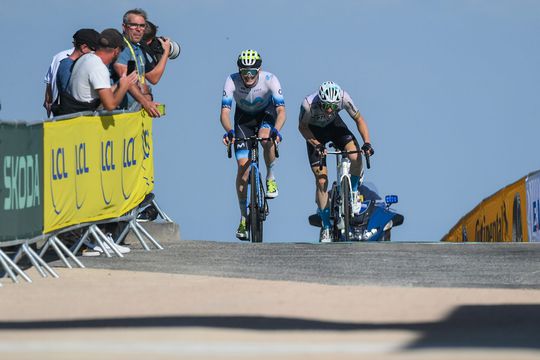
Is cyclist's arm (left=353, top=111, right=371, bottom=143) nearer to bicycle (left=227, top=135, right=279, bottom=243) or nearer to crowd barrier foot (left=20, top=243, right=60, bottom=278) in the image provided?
bicycle (left=227, top=135, right=279, bottom=243)

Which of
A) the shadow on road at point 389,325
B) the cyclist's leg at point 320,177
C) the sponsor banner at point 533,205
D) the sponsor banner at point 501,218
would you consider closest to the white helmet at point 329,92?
the cyclist's leg at point 320,177

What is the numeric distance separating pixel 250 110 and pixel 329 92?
0.98 metres

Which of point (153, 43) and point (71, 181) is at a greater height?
point (153, 43)

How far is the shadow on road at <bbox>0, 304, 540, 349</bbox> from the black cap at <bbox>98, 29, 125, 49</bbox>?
558cm

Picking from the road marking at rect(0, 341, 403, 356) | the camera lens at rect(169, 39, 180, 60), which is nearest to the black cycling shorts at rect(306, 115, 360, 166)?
the camera lens at rect(169, 39, 180, 60)

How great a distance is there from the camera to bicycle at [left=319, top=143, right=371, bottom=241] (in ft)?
68.7

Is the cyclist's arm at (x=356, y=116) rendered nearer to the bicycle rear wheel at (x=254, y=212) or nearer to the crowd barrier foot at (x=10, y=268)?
the bicycle rear wheel at (x=254, y=212)

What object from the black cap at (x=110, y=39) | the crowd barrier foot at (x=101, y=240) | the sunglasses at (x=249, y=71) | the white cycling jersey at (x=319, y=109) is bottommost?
the crowd barrier foot at (x=101, y=240)

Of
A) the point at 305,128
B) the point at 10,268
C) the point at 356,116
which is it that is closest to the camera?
the point at 10,268

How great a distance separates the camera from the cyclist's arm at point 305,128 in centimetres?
2125

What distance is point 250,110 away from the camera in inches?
821

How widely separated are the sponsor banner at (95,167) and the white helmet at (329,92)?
3.25m

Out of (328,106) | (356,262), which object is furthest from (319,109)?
(356,262)

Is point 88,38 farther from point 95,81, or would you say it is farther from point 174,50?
point 174,50
